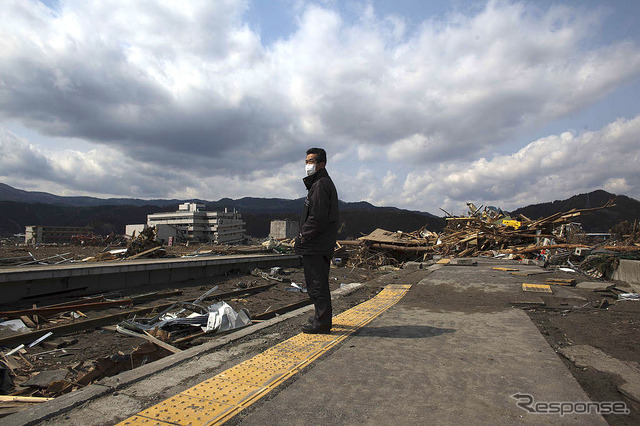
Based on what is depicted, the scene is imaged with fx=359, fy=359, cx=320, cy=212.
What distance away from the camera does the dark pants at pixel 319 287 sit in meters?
4.49

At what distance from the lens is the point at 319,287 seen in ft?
14.9

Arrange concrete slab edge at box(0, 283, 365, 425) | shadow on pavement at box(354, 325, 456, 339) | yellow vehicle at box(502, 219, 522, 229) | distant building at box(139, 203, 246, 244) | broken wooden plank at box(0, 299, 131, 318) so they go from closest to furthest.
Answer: concrete slab edge at box(0, 283, 365, 425), shadow on pavement at box(354, 325, 456, 339), broken wooden plank at box(0, 299, 131, 318), yellow vehicle at box(502, 219, 522, 229), distant building at box(139, 203, 246, 244)

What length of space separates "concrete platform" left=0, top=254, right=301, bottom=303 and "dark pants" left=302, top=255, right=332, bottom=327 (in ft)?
23.5

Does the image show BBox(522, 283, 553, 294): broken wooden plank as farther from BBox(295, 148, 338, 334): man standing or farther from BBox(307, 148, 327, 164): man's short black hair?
BBox(307, 148, 327, 164): man's short black hair

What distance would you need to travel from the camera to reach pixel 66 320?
684 cm

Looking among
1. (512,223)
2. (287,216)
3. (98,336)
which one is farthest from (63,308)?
(287,216)

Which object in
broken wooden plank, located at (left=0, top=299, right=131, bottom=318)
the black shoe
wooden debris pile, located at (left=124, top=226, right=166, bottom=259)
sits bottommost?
broken wooden plank, located at (left=0, top=299, right=131, bottom=318)

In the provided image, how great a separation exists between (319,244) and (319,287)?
0.54 meters

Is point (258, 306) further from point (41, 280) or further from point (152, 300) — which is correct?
point (41, 280)

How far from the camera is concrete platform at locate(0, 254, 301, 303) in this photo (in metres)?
7.92

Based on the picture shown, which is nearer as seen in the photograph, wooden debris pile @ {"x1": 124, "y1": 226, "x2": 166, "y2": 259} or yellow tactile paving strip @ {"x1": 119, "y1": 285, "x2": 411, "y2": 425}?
yellow tactile paving strip @ {"x1": 119, "y1": 285, "x2": 411, "y2": 425}

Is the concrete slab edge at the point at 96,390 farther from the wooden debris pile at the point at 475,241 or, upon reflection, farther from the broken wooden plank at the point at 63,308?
the wooden debris pile at the point at 475,241

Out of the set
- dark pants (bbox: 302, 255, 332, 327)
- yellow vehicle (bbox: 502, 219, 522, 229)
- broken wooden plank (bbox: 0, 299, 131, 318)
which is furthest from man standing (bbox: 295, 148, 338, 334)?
yellow vehicle (bbox: 502, 219, 522, 229)

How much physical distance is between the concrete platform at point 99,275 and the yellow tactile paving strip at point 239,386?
23.6 feet
